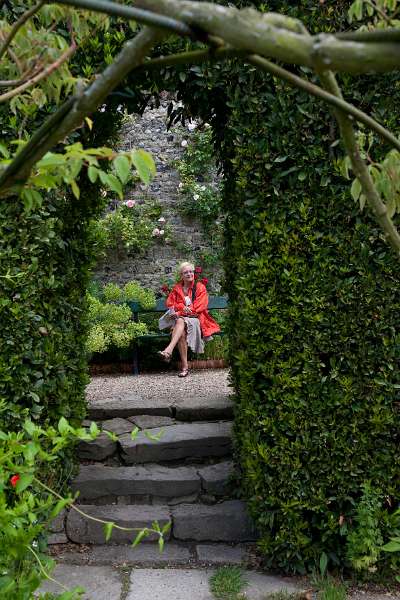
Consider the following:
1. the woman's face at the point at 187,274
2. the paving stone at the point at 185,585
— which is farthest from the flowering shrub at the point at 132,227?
the paving stone at the point at 185,585

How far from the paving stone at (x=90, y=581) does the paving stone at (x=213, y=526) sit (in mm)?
512

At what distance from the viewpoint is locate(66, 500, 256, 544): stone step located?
361 centimetres

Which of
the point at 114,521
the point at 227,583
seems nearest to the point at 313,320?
the point at 227,583

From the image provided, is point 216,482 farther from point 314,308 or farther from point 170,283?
point 170,283

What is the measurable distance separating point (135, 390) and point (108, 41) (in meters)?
4.00

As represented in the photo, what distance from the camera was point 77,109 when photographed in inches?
39.5

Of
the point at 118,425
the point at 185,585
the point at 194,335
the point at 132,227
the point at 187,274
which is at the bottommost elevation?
the point at 185,585

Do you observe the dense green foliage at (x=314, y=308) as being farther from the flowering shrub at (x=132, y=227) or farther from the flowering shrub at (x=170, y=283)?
the flowering shrub at (x=132, y=227)

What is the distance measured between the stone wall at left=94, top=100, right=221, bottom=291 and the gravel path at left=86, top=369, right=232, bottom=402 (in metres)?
2.29

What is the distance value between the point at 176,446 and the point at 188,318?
10.3 ft

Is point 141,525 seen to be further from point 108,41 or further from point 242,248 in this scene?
point 108,41

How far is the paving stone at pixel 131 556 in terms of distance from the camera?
3412 mm

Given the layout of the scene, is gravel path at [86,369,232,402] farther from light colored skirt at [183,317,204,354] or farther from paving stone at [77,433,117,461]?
paving stone at [77,433,117,461]

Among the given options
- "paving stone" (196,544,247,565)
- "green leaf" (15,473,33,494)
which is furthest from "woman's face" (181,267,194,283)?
"green leaf" (15,473,33,494)
